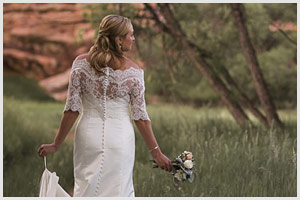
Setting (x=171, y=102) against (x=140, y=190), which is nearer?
(x=140, y=190)

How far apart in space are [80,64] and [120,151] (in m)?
0.54

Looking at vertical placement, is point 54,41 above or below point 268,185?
above

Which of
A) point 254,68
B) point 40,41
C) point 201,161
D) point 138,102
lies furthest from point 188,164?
point 40,41

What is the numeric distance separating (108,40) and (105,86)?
10.1 inches

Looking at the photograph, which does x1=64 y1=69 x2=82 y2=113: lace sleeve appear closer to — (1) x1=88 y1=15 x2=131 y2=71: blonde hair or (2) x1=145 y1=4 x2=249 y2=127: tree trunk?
(1) x1=88 y1=15 x2=131 y2=71: blonde hair

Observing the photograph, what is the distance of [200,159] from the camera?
5355mm

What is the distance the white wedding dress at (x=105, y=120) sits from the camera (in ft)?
10.1

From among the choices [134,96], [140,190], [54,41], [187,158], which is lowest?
[140,190]

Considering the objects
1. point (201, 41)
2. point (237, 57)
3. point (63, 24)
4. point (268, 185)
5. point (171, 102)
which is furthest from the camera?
point (63, 24)

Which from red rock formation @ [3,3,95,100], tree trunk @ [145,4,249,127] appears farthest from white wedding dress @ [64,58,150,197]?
red rock formation @ [3,3,95,100]

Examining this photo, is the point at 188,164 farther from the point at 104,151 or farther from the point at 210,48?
the point at 210,48

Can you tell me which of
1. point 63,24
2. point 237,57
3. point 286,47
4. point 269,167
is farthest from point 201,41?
point 63,24

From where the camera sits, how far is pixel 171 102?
460 inches

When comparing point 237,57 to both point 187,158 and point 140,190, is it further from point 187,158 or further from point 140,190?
point 187,158
